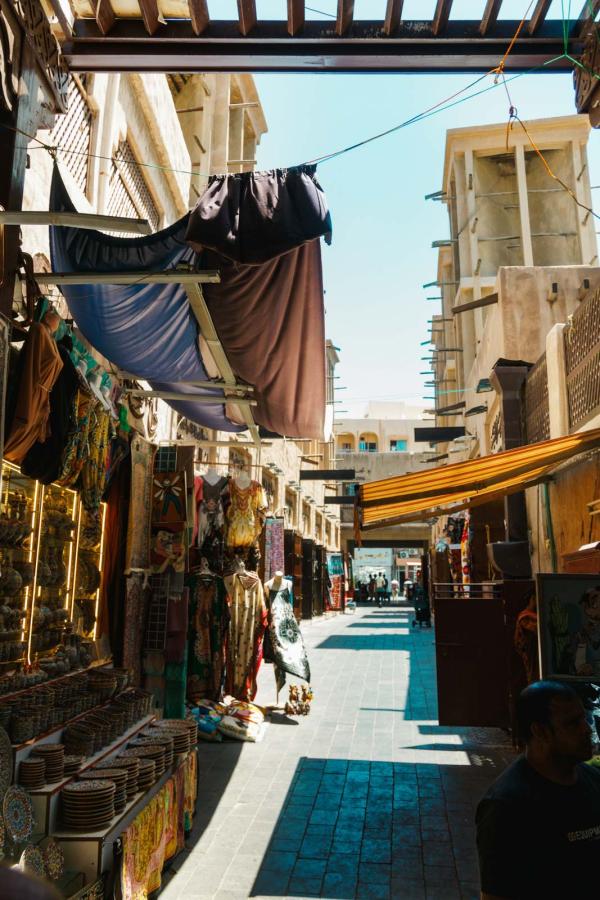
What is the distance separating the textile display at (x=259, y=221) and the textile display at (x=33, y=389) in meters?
1.07

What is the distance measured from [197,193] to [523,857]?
36.8 feet

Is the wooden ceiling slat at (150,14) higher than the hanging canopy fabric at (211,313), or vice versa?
the wooden ceiling slat at (150,14)

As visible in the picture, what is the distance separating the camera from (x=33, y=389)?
388cm

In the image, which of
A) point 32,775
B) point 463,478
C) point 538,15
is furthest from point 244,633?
point 538,15

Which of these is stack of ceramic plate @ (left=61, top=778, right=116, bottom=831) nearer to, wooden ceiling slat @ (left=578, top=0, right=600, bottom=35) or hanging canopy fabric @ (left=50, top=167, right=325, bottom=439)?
hanging canopy fabric @ (left=50, top=167, right=325, bottom=439)

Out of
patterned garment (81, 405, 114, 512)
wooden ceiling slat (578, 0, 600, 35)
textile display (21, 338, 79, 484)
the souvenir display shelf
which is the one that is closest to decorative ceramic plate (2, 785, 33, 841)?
the souvenir display shelf

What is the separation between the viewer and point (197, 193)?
11406mm

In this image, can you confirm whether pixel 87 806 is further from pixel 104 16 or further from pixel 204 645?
pixel 204 645

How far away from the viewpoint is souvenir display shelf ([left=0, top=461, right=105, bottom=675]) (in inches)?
182

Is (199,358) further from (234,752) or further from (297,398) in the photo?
(234,752)

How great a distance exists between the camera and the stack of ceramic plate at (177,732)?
4.50 meters

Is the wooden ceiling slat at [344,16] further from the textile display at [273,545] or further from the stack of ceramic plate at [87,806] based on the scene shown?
the textile display at [273,545]

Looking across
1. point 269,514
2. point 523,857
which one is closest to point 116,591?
point 523,857

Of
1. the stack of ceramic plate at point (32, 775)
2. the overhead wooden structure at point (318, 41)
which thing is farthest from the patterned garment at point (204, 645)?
the overhead wooden structure at point (318, 41)
